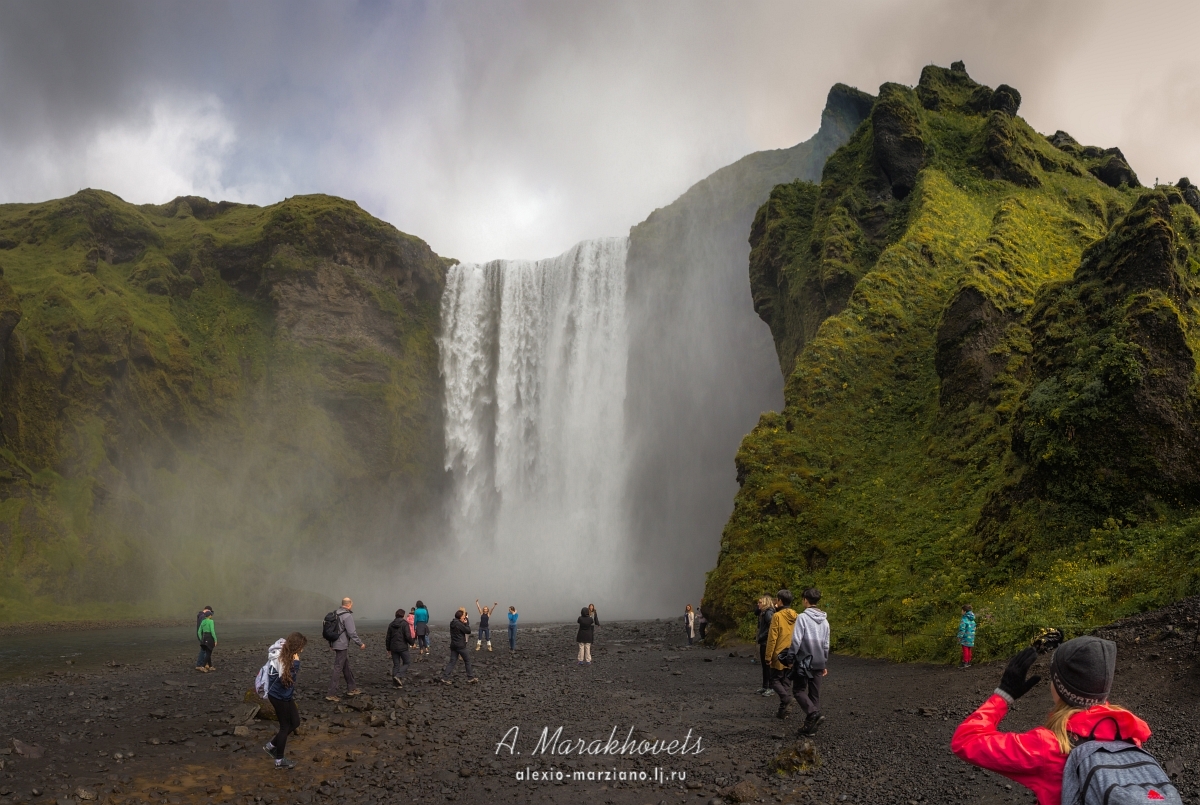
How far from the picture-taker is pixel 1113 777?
3.04 meters

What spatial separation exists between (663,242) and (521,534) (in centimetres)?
3165

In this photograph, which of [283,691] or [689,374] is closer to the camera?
[283,691]

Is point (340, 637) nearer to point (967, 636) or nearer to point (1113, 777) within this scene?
point (967, 636)

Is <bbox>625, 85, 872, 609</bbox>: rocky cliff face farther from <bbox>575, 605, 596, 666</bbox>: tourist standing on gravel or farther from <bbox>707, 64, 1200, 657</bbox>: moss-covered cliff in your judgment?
<bbox>575, 605, 596, 666</bbox>: tourist standing on gravel

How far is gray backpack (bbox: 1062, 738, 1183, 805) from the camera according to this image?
2.92 meters

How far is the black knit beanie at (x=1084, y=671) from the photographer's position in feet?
11.1

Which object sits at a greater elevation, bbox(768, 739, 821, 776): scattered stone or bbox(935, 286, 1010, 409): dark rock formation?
bbox(935, 286, 1010, 409): dark rock formation

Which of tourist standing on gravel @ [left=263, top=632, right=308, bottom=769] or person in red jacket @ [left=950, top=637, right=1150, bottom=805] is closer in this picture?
person in red jacket @ [left=950, top=637, right=1150, bottom=805]

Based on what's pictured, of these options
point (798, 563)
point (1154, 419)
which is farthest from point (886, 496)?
point (1154, 419)

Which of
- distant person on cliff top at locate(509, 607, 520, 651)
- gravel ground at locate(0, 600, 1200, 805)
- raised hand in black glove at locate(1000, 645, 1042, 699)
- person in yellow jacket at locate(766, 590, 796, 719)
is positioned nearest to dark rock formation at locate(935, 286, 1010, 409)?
gravel ground at locate(0, 600, 1200, 805)

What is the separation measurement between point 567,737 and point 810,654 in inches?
163

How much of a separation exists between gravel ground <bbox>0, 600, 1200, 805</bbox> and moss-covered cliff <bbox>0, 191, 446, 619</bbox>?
4141 cm

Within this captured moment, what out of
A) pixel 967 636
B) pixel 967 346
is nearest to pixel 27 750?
pixel 967 636

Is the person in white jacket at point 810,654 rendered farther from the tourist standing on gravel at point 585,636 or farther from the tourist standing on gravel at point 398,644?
the tourist standing on gravel at point 585,636
